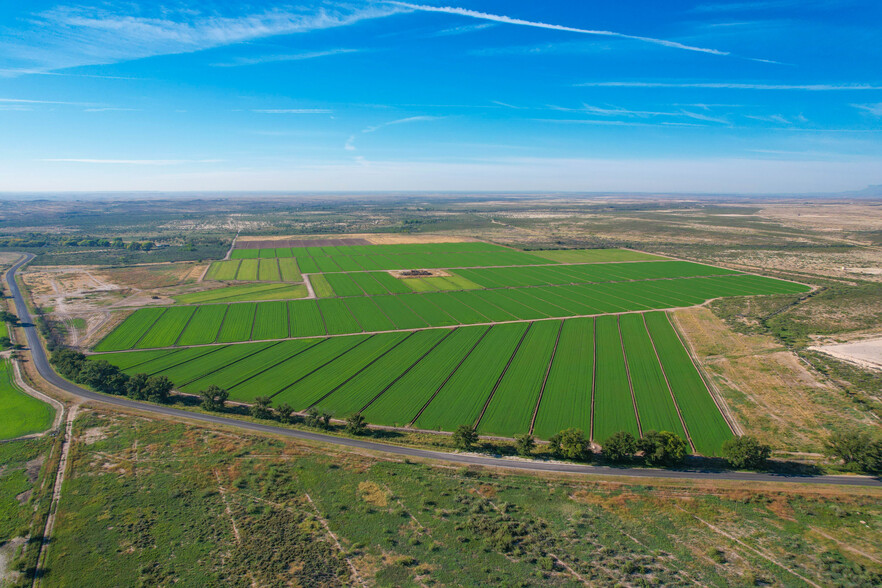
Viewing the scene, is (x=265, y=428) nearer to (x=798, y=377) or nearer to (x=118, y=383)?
(x=118, y=383)

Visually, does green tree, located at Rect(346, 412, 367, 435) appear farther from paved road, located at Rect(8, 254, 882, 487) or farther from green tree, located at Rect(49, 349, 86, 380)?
green tree, located at Rect(49, 349, 86, 380)

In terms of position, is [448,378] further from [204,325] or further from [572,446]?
[204,325]

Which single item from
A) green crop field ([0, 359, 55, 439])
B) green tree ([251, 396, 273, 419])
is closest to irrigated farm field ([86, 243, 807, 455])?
green tree ([251, 396, 273, 419])

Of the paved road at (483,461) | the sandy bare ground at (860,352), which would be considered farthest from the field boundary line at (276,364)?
the sandy bare ground at (860,352)

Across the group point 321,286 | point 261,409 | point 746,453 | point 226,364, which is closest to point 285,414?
point 261,409

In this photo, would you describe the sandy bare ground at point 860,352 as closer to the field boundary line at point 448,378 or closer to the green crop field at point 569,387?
the green crop field at point 569,387

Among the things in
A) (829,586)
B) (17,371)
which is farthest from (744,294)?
(17,371)
